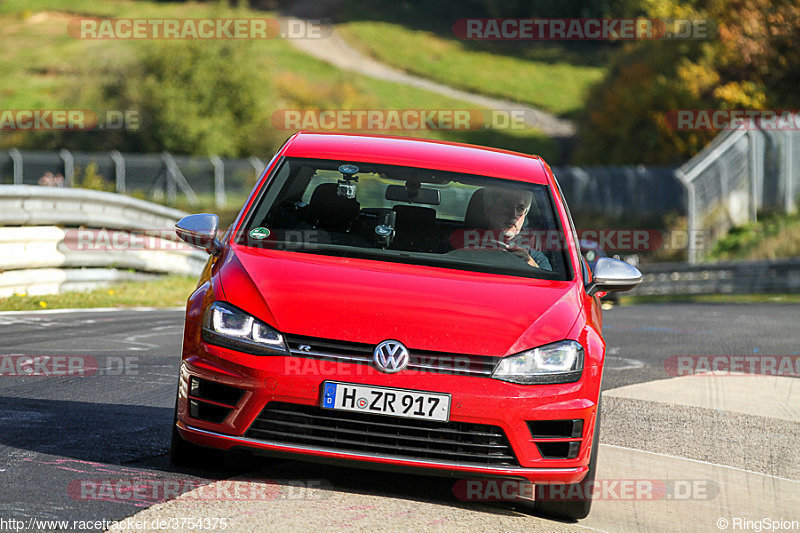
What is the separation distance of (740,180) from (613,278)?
26501 mm

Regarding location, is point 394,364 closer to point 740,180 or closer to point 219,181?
point 740,180

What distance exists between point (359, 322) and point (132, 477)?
4.29 ft

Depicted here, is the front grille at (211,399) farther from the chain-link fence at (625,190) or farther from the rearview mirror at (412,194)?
the chain-link fence at (625,190)

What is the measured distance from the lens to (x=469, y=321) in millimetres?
5270

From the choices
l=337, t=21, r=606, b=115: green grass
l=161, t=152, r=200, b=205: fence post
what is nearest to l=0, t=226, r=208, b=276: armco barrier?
l=161, t=152, r=200, b=205: fence post

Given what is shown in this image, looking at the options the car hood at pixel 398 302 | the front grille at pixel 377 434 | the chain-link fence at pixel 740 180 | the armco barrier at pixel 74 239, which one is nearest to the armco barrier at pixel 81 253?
the armco barrier at pixel 74 239

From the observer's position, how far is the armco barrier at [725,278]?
2483cm

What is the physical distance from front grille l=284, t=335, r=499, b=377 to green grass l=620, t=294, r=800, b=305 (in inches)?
759

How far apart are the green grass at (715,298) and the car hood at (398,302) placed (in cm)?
1882

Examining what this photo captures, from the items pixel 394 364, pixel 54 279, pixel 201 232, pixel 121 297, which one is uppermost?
pixel 201 232

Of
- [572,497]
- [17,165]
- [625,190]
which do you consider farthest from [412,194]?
[625,190]

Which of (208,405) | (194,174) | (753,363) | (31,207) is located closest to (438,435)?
(208,405)

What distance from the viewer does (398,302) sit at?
5.31 meters

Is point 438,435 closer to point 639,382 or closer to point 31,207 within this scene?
point 639,382
